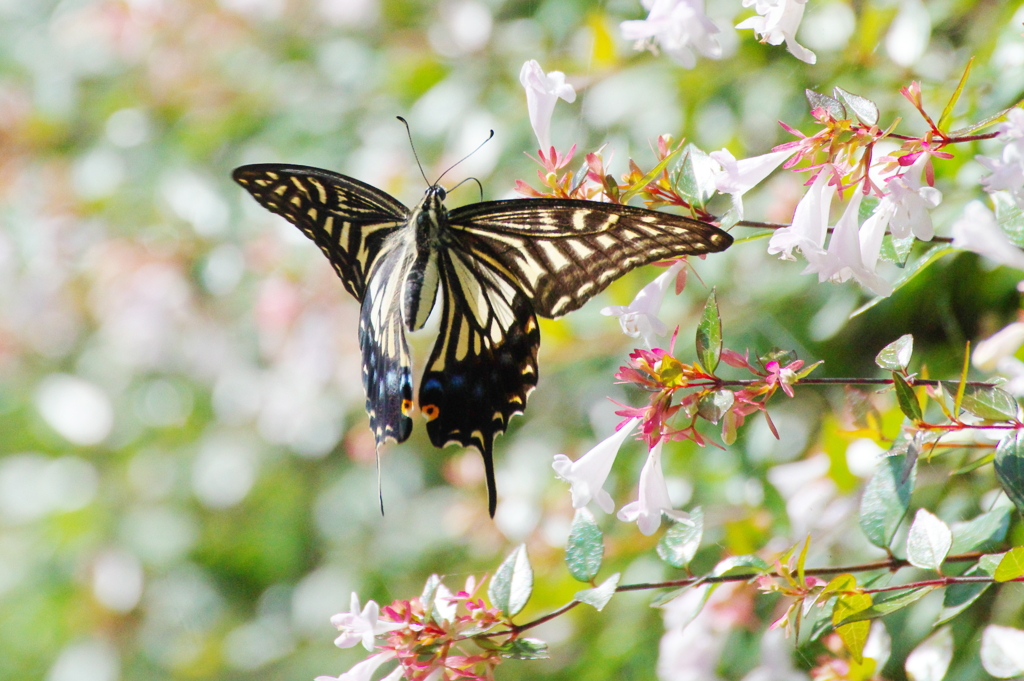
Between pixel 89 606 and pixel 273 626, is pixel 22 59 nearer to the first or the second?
pixel 89 606

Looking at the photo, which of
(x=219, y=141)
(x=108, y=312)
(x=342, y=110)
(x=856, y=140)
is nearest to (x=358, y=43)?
(x=342, y=110)

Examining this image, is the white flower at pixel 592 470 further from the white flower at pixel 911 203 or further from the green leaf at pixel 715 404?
the white flower at pixel 911 203

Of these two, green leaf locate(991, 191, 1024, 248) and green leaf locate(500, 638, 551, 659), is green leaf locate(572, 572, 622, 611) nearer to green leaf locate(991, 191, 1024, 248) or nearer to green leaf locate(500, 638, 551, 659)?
green leaf locate(500, 638, 551, 659)

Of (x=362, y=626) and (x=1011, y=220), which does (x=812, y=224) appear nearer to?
(x=1011, y=220)

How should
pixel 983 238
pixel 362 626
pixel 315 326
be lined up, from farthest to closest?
pixel 315 326
pixel 362 626
pixel 983 238

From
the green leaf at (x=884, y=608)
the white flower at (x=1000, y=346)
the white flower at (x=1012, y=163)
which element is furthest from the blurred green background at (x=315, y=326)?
the white flower at (x=1012, y=163)

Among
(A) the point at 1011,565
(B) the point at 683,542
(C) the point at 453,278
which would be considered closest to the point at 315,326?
(C) the point at 453,278
